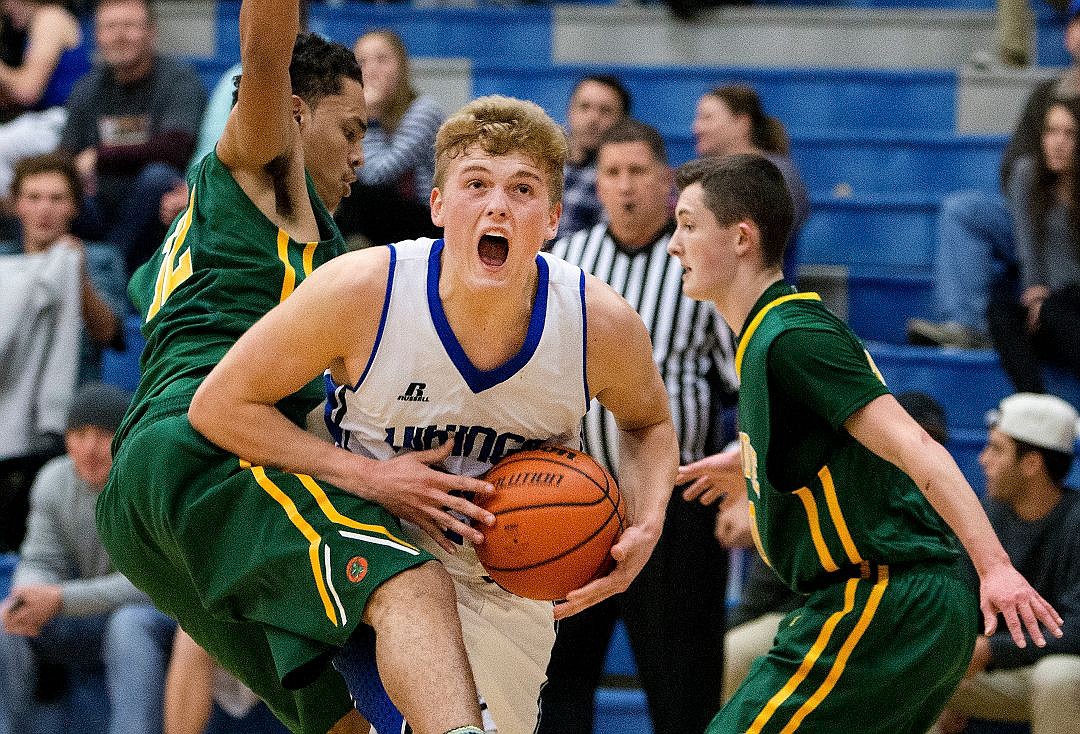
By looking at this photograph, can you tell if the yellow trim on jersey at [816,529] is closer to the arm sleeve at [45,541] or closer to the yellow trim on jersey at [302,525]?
the yellow trim on jersey at [302,525]

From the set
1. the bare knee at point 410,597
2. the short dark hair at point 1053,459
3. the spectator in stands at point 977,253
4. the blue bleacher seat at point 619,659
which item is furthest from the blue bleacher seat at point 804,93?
the bare knee at point 410,597

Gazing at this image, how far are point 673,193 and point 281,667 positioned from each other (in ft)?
12.3

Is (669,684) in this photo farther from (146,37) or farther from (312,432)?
(146,37)

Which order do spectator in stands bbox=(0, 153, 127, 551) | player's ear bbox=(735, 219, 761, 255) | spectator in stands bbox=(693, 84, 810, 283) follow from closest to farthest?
player's ear bbox=(735, 219, 761, 255)
spectator in stands bbox=(693, 84, 810, 283)
spectator in stands bbox=(0, 153, 127, 551)

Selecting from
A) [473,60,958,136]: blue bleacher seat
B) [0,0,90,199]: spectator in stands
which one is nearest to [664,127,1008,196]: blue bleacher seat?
[473,60,958,136]: blue bleacher seat

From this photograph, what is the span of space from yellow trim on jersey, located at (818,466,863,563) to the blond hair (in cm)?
95

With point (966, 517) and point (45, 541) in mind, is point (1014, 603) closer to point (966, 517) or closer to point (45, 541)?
point (966, 517)

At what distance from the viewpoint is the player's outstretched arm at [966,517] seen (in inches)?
127

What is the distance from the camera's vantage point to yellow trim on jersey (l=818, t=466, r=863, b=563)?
3656 mm

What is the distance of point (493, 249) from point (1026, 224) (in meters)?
4.00

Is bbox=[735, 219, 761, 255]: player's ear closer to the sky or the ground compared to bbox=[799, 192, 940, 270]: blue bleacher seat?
closer to the sky

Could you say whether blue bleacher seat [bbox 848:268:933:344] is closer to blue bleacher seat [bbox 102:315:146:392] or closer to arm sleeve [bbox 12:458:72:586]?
blue bleacher seat [bbox 102:315:146:392]

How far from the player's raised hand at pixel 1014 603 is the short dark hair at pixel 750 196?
1064 mm

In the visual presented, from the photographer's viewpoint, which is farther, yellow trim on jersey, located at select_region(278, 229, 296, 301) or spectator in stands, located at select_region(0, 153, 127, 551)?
spectator in stands, located at select_region(0, 153, 127, 551)
